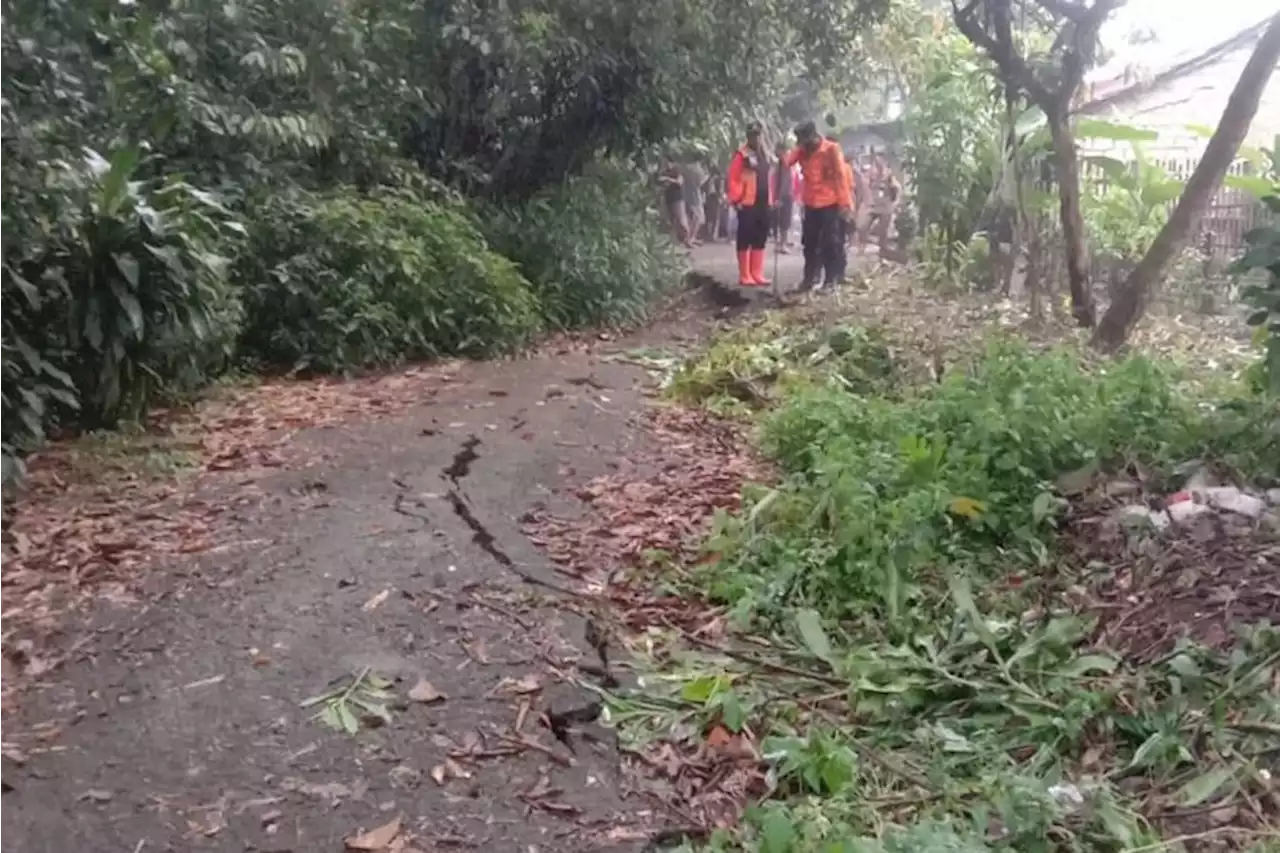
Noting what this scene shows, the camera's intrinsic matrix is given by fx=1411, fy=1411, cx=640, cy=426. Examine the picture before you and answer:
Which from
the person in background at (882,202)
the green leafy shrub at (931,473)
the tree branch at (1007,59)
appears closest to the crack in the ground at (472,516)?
the green leafy shrub at (931,473)

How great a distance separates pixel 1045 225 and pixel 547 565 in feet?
26.4

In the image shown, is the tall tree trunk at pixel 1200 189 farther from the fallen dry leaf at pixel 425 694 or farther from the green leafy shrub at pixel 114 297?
the fallen dry leaf at pixel 425 694

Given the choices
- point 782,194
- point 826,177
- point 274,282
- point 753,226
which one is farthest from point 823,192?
point 274,282

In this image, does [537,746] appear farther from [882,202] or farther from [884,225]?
[882,202]

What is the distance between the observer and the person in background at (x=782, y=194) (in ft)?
53.6

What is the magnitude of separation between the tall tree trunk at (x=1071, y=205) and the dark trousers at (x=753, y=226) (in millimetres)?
4952

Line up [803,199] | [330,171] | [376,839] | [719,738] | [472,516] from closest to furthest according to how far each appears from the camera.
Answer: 1. [376,839]
2. [719,738]
3. [472,516]
4. [330,171]
5. [803,199]

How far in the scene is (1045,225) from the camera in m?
12.3

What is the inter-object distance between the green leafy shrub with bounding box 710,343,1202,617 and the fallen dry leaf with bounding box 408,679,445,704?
1255 mm

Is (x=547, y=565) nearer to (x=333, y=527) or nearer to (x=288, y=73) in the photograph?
(x=333, y=527)

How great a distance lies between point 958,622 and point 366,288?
6.09 meters

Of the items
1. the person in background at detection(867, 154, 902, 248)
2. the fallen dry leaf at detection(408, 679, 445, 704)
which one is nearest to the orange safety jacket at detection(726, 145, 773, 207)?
the person in background at detection(867, 154, 902, 248)

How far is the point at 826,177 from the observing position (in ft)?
43.2

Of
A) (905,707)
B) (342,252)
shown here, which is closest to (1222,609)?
(905,707)
